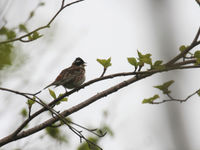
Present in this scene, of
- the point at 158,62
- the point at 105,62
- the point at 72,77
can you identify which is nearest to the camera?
the point at 158,62

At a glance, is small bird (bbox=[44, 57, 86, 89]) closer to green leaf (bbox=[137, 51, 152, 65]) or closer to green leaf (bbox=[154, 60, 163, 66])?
green leaf (bbox=[137, 51, 152, 65])

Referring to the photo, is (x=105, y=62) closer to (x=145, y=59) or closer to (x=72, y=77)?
(x=145, y=59)

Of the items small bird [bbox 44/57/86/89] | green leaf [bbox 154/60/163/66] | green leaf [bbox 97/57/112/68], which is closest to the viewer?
green leaf [bbox 154/60/163/66]

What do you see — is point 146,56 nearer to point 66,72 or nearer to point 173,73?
point 173,73

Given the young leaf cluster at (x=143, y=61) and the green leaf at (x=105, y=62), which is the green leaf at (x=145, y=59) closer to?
the young leaf cluster at (x=143, y=61)

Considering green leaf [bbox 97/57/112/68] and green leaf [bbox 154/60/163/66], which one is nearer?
green leaf [bbox 154/60/163/66]

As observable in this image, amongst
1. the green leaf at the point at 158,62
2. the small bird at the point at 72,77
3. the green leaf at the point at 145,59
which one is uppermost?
the green leaf at the point at 145,59

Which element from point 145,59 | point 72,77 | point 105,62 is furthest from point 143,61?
point 72,77

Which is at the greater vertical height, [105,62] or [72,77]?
[105,62]

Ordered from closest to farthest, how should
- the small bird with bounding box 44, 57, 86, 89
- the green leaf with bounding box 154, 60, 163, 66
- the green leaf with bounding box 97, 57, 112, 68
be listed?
the green leaf with bounding box 154, 60, 163, 66, the green leaf with bounding box 97, 57, 112, 68, the small bird with bounding box 44, 57, 86, 89

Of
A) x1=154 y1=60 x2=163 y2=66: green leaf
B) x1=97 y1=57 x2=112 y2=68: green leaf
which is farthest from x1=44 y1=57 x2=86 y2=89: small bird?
x1=154 y1=60 x2=163 y2=66: green leaf

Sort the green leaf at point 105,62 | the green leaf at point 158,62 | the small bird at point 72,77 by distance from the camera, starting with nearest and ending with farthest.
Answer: the green leaf at point 158,62, the green leaf at point 105,62, the small bird at point 72,77

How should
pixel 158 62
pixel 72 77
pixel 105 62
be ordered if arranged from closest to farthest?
pixel 158 62 < pixel 105 62 < pixel 72 77

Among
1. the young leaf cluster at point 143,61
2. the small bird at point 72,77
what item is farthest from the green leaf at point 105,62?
the small bird at point 72,77
